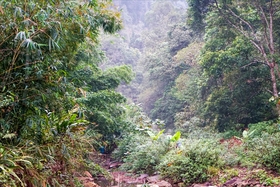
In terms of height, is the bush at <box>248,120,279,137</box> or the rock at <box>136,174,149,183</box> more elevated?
the bush at <box>248,120,279,137</box>

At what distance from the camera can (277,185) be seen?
4.02m

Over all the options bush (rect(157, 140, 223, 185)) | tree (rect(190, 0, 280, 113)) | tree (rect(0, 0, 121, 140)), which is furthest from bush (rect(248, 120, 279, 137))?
tree (rect(0, 0, 121, 140))

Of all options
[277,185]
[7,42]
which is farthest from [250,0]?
[7,42]

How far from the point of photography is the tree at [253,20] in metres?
8.28

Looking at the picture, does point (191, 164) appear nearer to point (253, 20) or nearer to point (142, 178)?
point (142, 178)

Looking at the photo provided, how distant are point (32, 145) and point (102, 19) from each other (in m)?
3.36

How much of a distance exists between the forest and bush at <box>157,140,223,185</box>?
2 centimetres

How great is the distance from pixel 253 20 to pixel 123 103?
5779 mm

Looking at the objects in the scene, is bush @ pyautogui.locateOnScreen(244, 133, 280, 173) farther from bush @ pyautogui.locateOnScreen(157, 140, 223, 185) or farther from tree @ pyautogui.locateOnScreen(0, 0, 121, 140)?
tree @ pyautogui.locateOnScreen(0, 0, 121, 140)

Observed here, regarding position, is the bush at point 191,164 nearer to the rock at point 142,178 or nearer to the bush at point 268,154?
the rock at point 142,178

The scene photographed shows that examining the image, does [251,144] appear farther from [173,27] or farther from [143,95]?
[143,95]

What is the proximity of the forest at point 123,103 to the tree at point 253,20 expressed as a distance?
4cm

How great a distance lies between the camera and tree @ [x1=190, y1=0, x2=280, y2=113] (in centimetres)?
828

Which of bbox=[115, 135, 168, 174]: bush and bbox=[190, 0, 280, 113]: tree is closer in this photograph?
bbox=[115, 135, 168, 174]: bush
